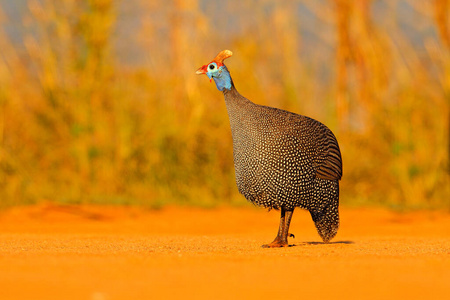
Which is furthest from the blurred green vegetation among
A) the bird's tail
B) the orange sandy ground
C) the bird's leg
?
the bird's leg

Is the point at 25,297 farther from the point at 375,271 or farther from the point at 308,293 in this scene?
the point at 375,271

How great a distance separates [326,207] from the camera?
6.26 meters

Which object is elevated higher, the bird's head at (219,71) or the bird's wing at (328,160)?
the bird's head at (219,71)

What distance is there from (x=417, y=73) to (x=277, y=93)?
2183 mm

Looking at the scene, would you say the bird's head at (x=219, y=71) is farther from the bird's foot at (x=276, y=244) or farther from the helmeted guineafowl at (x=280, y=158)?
the bird's foot at (x=276, y=244)

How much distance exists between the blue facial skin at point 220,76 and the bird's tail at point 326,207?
3.39 ft

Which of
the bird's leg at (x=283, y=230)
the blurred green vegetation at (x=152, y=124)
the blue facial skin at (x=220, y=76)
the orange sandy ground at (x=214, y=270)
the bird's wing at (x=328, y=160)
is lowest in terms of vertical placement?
the orange sandy ground at (x=214, y=270)

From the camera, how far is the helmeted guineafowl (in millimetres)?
5836

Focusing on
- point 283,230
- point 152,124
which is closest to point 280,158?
point 283,230

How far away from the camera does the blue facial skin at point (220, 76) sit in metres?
6.15

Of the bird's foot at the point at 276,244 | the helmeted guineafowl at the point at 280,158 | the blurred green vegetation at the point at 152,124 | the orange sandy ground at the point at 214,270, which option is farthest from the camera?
the blurred green vegetation at the point at 152,124

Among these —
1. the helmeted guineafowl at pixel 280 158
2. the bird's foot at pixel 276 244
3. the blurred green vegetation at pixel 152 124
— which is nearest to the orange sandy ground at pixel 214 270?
the bird's foot at pixel 276 244

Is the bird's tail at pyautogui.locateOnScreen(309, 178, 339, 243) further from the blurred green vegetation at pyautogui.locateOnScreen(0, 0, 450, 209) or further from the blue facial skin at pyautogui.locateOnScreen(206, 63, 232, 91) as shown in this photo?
the blurred green vegetation at pyautogui.locateOnScreen(0, 0, 450, 209)

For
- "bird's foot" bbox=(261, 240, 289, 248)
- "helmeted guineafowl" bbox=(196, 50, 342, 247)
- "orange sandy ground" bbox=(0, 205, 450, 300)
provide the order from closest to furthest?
"orange sandy ground" bbox=(0, 205, 450, 300) → "helmeted guineafowl" bbox=(196, 50, 342, 247) → "bird's foot" bbox=(261, 240, 289, 248)
